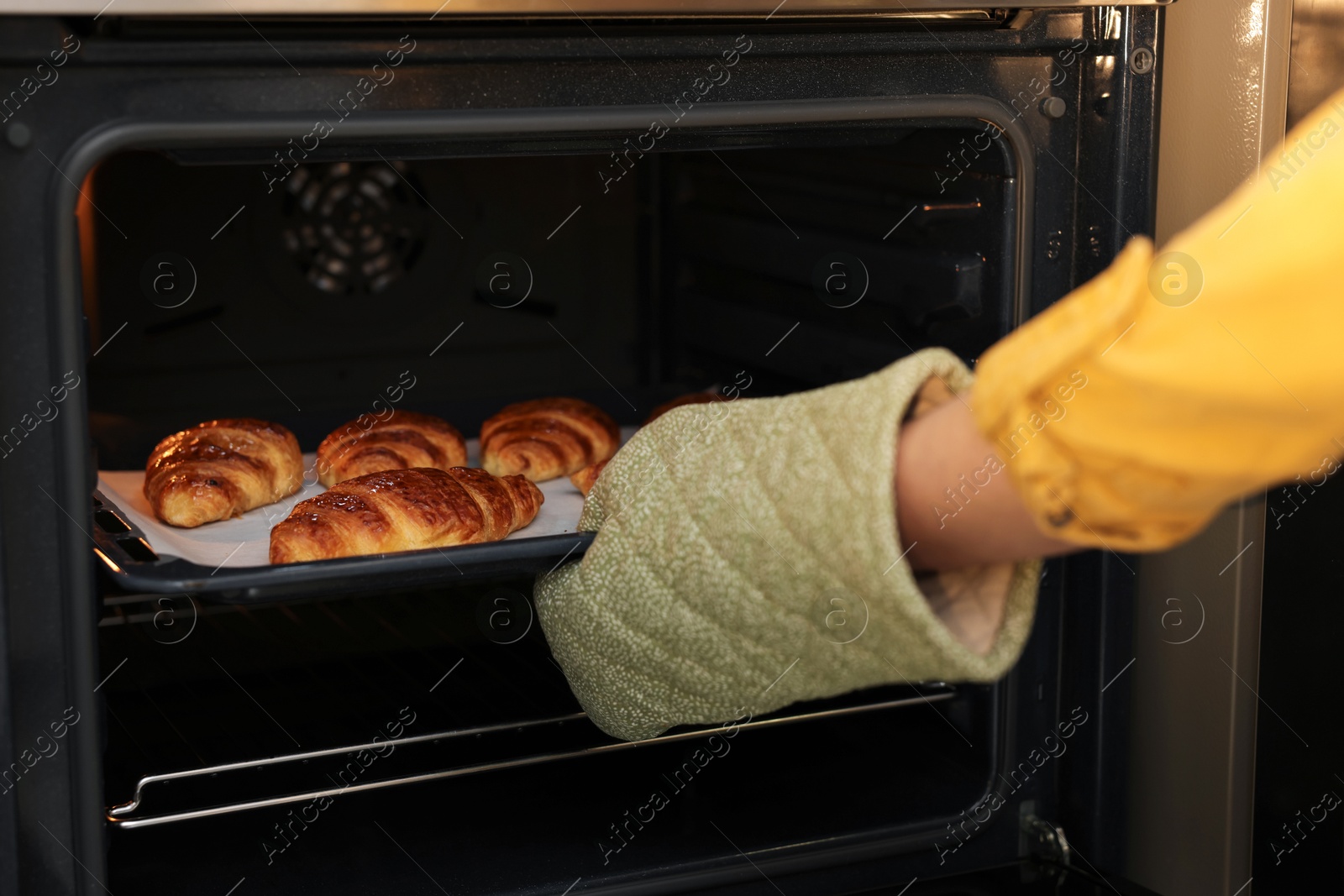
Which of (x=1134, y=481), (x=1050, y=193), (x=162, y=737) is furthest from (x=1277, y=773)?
(x=162, y=737)

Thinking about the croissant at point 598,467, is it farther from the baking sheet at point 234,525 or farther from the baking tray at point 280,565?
the baking tray at point 280,565

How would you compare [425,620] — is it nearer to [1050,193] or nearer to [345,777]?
[345,777]

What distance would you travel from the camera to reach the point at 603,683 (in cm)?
102

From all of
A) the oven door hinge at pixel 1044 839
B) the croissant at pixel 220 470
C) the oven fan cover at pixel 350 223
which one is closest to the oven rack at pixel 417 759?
the oven door hinge at pixel 1044 839

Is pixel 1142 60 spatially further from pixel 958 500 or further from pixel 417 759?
pixel 417 759

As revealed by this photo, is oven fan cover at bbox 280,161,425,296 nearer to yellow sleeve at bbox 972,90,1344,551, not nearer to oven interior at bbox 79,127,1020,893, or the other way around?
oven interior at bbox 79,127,1020,893

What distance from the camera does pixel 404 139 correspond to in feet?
3.04

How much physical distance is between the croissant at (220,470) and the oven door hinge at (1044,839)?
2.80 feet

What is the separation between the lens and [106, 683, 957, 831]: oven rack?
117cm

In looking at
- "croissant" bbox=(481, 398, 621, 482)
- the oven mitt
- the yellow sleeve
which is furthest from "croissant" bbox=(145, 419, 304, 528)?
the yellow sleeve

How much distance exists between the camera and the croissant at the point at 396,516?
3.74 feet

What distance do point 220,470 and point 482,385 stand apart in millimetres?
447

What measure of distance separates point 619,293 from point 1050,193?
28.5 inches

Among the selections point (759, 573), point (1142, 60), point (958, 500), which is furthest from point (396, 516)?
point (1142, 60)
